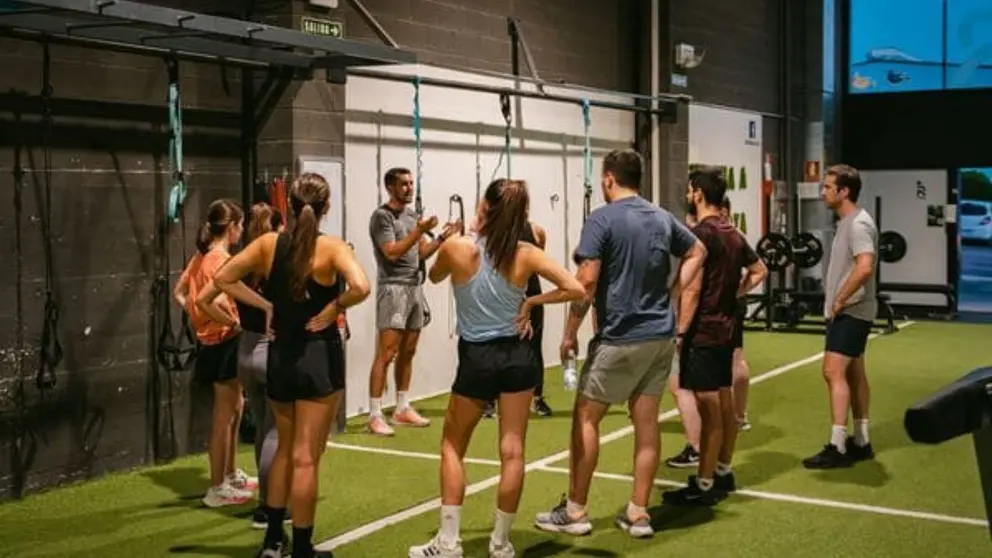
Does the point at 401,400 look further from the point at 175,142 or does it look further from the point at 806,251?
the point at 806,251

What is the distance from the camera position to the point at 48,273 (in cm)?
592

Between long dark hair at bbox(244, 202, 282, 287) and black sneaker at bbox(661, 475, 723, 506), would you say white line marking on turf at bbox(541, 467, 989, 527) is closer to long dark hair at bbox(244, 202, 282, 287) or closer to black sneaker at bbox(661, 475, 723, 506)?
black sneaker at bbox(661, 475, 723, 506)

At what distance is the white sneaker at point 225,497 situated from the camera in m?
5.56

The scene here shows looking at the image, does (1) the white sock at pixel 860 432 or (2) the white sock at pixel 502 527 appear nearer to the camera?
(2) the white sock at pixel 502 527

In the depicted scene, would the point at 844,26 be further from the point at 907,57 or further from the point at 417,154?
the point at 417,154

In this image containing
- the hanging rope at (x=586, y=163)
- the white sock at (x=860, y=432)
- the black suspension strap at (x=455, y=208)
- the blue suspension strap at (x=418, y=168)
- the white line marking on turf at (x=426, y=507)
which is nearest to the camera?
the white line marking on turf at (x=426, y=507)

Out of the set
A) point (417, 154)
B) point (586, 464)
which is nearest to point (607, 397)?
point (586, 464)

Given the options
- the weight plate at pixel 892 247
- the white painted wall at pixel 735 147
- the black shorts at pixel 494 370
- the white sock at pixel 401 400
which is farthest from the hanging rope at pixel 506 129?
the weight plate at pixel 892 247

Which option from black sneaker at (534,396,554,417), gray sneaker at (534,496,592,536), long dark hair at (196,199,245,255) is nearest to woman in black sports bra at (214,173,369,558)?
long dark hair at (196,199,245,255)

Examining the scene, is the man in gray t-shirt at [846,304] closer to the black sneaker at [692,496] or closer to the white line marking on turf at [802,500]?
the white line marking on turf at [802,500]

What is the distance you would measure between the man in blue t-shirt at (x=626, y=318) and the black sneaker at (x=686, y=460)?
1.38 m

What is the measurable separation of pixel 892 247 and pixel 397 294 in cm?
916

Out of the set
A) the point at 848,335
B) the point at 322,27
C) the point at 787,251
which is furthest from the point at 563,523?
Answer: the point at 787,251

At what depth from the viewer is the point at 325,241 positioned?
4375 millimetres
